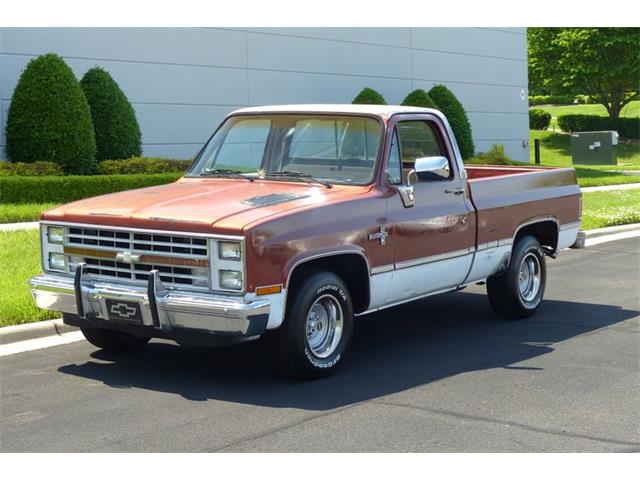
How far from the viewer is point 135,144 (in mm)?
21078

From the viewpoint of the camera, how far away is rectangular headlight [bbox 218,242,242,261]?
7105mm

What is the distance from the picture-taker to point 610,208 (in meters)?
20.9

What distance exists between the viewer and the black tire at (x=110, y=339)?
852 cm

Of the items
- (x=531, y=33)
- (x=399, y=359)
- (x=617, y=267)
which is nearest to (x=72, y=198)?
(x=617, y=267)

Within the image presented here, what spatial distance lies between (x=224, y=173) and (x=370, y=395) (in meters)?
2.65

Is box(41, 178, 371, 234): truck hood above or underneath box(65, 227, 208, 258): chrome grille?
above

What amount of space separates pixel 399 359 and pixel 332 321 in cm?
88

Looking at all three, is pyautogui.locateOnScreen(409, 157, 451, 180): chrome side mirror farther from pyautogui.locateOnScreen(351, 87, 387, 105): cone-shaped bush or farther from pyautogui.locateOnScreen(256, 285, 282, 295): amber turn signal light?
pyautogui.locateOnScreen(351, 87, 387, 105): cone-shaped bush

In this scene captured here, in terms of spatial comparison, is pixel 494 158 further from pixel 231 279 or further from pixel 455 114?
pixel 231 279

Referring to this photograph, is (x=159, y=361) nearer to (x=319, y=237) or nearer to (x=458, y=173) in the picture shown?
(x=319, y=237)

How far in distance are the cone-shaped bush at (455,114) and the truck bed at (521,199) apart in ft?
61.7

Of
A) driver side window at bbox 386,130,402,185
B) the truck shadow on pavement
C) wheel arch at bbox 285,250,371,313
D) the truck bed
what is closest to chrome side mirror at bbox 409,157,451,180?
driver side window at bbox 386,130,402,185

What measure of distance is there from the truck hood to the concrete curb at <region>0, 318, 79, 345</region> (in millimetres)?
1452

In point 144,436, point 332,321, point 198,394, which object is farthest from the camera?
point 332,321
